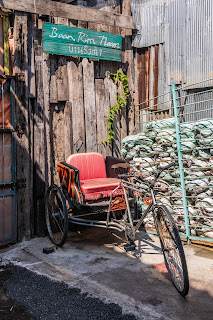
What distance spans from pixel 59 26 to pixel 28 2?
682 millimetres

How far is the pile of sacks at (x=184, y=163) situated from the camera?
5.92m

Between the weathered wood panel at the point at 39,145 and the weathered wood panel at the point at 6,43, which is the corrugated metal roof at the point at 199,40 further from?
the weathered wood panel at the point at 6,43

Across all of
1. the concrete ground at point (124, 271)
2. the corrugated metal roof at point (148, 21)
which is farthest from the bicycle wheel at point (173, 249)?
the corrugated metal roof at point (148, 21)

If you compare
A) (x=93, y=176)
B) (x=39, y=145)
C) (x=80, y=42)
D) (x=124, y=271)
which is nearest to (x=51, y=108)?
(x=39, y=145)

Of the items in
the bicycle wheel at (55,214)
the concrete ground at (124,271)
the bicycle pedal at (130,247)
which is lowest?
the concrete ground at (124,271)

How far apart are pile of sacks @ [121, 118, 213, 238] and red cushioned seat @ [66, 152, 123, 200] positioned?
0.76 meters

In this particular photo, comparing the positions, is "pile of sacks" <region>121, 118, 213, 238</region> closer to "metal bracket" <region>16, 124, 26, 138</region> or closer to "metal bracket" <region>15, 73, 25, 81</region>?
"metal bracket" <region>16, 124, 26, 138</region>

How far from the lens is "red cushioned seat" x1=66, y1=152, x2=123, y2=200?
5793 millimetres

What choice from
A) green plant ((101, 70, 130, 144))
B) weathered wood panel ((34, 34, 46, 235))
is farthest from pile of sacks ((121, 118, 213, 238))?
weathered wood panel ((34, 34, 46, 235))

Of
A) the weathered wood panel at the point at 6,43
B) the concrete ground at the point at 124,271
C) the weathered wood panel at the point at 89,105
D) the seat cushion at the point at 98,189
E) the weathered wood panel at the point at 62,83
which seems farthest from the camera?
the weathered wood panel at the point at 89,105

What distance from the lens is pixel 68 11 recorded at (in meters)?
6.84

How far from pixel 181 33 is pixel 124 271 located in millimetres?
4509

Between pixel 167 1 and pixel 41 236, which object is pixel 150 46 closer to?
pixel 167 1

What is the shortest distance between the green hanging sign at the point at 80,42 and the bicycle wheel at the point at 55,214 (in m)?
2.65
